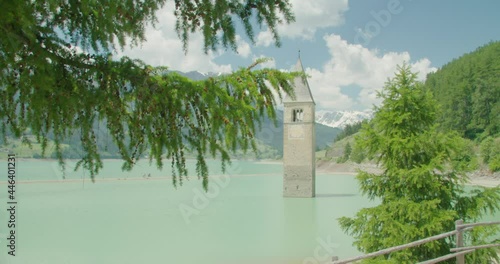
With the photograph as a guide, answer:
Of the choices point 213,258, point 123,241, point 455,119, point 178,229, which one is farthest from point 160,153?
point 455,119

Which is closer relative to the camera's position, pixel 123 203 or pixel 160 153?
pixel 160 153

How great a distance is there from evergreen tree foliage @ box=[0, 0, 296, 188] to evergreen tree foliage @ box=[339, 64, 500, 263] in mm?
5490

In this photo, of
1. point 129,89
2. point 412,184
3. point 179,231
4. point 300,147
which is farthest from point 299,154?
point 129,89

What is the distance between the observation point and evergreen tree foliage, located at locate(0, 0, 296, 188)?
2.34 metres

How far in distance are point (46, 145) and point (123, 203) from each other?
2981cm

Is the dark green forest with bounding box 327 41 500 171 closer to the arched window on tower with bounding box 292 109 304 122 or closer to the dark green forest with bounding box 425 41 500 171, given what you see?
the dark green forest with bounding box 425 41 500 171

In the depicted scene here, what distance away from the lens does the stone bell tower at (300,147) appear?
3300 centimetres

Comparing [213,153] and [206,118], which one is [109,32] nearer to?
[206,118]

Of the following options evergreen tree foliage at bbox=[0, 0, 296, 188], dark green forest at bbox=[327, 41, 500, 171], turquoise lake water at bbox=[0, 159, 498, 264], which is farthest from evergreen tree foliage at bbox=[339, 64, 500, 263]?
dark green forest at bbox=[327, 41, 500, 171]

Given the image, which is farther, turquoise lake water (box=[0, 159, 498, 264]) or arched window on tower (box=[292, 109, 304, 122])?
arched window on tower (box=[292, 109, 304, 122])

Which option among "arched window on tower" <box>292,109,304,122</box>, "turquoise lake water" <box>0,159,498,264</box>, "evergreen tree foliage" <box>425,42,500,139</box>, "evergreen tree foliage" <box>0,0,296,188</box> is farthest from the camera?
"evergreen tree foliage" <box>425,42,500,139</box>

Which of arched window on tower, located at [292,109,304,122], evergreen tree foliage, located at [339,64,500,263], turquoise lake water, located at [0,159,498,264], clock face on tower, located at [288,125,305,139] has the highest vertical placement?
arched window on tower, located at [292,109,304,122]

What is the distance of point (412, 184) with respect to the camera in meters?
7.52

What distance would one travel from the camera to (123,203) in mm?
30656
